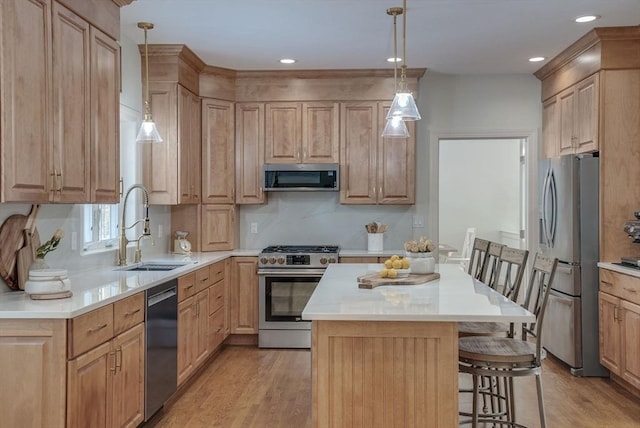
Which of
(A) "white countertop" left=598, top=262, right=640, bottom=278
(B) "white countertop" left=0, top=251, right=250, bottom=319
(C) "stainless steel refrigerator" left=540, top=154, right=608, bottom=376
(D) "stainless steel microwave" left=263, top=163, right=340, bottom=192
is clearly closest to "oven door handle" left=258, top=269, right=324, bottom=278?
(D) "stainless steel microwave" left=263, top=163, right=340, bottom=192

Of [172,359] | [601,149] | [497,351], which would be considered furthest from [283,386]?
[601,149]

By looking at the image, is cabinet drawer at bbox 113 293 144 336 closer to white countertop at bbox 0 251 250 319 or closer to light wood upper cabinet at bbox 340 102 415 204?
white countertop at bbox 0 251 250 319

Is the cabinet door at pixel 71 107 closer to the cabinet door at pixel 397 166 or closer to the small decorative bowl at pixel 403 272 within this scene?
the small decorative bowl at pixel 403 272

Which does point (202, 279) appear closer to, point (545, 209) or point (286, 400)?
point (286, 400)

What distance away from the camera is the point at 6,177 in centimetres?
238

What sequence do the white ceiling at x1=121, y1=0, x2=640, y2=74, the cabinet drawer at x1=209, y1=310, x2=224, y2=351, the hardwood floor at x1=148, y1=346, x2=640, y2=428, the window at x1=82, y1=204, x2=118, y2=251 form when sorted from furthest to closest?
the cabinet drawer at x1=209, y1=310, x2=224, y2=351
the window at x1=82, y1=204, x2=118, y2=251
the white ceiling at x1=121, y1=0, x2=640, y2=74
the hardwood floor at x1=148, y1=346, x2=640, y2=428

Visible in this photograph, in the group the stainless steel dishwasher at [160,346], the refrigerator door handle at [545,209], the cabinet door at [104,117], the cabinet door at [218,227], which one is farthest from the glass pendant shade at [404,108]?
the cabinet door at [218,227]

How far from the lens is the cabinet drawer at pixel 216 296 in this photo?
4778 mm

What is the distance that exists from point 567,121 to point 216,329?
352cm

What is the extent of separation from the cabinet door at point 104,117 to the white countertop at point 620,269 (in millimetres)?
3331

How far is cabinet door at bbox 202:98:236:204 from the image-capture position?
5.43m

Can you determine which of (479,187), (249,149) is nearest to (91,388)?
(249,149)

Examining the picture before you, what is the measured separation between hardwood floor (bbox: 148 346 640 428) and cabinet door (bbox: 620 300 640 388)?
19 centimetres

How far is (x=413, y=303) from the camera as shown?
260 cm
